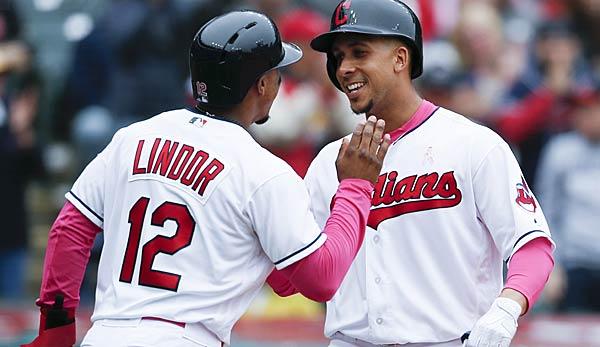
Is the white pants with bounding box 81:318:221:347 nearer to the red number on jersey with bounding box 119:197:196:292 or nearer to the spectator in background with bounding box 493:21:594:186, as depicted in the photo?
the red number on jersey with bounding box 119:197:196:292

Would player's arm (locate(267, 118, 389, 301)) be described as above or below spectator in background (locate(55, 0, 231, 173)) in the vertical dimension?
above

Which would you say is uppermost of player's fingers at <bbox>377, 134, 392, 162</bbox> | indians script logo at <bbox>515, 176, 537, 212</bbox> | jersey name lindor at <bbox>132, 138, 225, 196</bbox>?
player's fingers at <bbox>377, 134, 392, 162</bbox>

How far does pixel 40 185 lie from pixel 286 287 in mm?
5784

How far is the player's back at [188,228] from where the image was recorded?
368 cm

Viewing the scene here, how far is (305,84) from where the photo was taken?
8625mm

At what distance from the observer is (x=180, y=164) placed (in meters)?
3.75

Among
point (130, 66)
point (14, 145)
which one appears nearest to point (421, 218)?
point (130, 66)

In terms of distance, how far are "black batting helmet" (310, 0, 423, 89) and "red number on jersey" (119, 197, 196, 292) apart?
3.37 feet

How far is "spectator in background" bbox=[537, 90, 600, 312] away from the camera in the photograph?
8.18 metres

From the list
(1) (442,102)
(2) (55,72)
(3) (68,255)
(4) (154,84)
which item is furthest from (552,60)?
(3) (68,255)

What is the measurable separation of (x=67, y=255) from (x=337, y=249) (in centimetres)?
94

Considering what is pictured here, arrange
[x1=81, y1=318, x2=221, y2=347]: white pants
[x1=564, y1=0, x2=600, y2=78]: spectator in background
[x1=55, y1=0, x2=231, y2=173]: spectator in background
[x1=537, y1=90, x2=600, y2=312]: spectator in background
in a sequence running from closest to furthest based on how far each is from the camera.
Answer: [x1=81, y1=318, x2=221, y2=347]: white pants
[x1=537, y1=90, x2=600, y2=312]: spectator in background
[x1=55, y1=0, x2=231, y2=173]: spectator in background
[x1=564, y1=0, x2=600, y2=78]: spectator in background

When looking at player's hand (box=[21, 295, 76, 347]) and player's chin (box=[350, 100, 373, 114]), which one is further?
player's chin (box=[350, 100, 373, 114])

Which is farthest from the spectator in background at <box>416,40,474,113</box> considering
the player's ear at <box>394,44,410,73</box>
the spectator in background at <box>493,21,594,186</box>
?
the player's ear at <box>394,44,410,73</box>
